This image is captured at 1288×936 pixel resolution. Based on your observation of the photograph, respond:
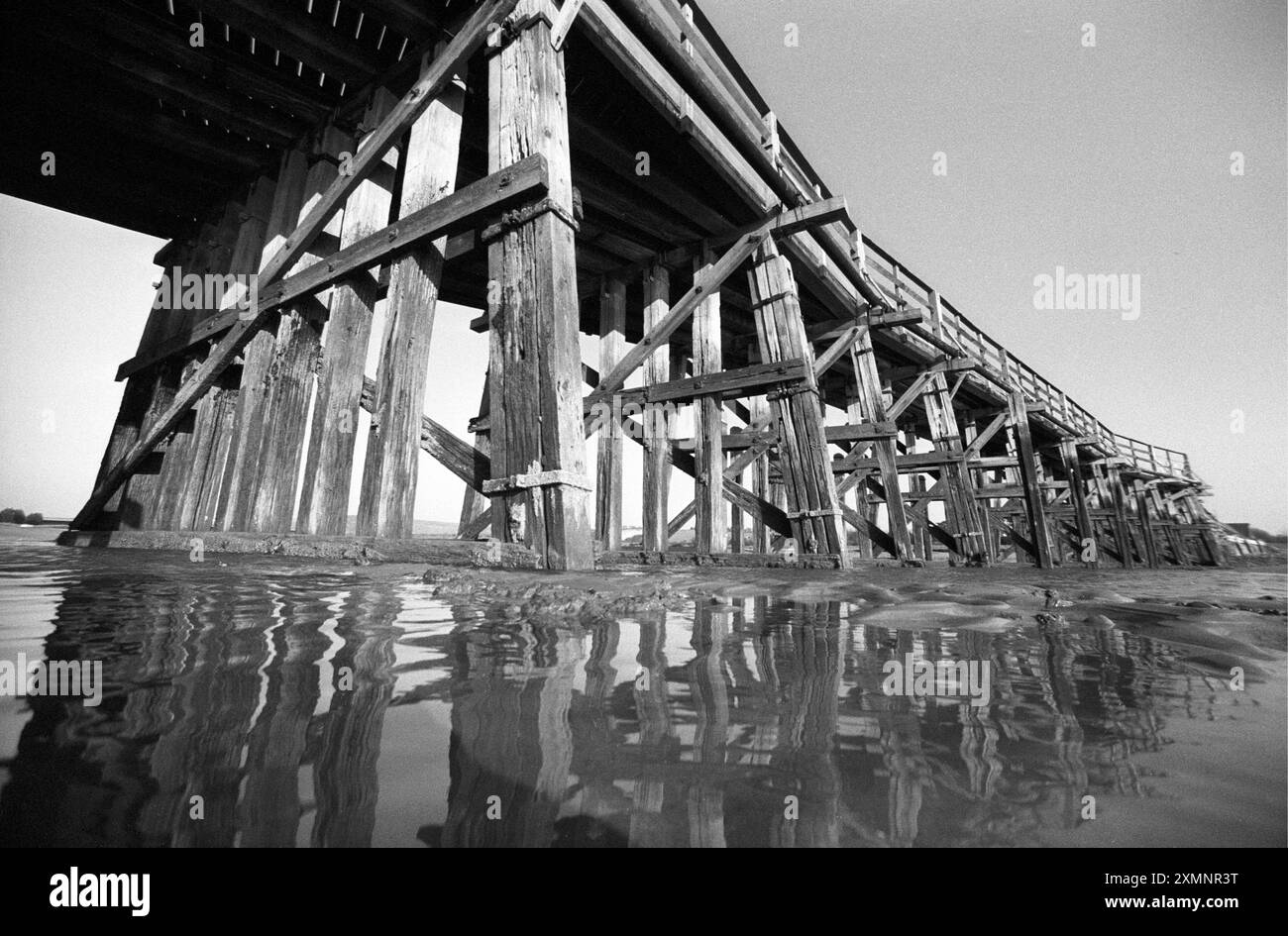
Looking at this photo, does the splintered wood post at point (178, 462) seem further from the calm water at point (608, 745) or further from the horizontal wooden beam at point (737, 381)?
the calm water at point (608, 745)

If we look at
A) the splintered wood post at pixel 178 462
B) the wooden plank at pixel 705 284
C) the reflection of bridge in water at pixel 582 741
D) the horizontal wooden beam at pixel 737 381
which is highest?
the wooden plank at pixel 705 284

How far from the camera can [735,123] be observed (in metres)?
4.59

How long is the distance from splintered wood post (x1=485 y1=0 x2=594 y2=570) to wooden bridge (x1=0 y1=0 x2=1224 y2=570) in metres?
0.01

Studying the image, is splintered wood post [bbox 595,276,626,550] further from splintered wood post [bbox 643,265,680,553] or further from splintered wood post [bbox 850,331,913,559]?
splintered wood post [bbox 850,331,913,559]

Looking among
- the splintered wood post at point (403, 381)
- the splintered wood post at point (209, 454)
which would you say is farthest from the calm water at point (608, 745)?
the splintered wood post at point (209, 454)

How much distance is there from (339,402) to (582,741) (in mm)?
3277

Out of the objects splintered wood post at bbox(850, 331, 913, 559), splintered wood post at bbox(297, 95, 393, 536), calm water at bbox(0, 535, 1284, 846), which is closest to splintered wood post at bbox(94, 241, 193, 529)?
splintered wood post at bbox(297, 95, 393, 536)

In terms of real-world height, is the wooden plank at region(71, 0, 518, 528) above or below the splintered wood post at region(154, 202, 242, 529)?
above

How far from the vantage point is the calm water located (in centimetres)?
48

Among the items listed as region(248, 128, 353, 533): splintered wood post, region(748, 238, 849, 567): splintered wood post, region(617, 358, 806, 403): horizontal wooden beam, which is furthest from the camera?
region(617, 358, 806, 403): horizontal wooden beam

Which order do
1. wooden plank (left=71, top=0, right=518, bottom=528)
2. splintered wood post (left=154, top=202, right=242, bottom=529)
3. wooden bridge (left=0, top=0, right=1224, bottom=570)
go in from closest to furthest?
wooden bridge (left=0, top=0, right=1224, bottom=570), wooden plank (left=71, top=0, right=518, bottom=528), splintered wood post (left=154, top=202, right=242, bottom=529)

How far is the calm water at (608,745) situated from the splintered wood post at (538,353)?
3.63 ft

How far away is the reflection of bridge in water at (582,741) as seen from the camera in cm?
48
